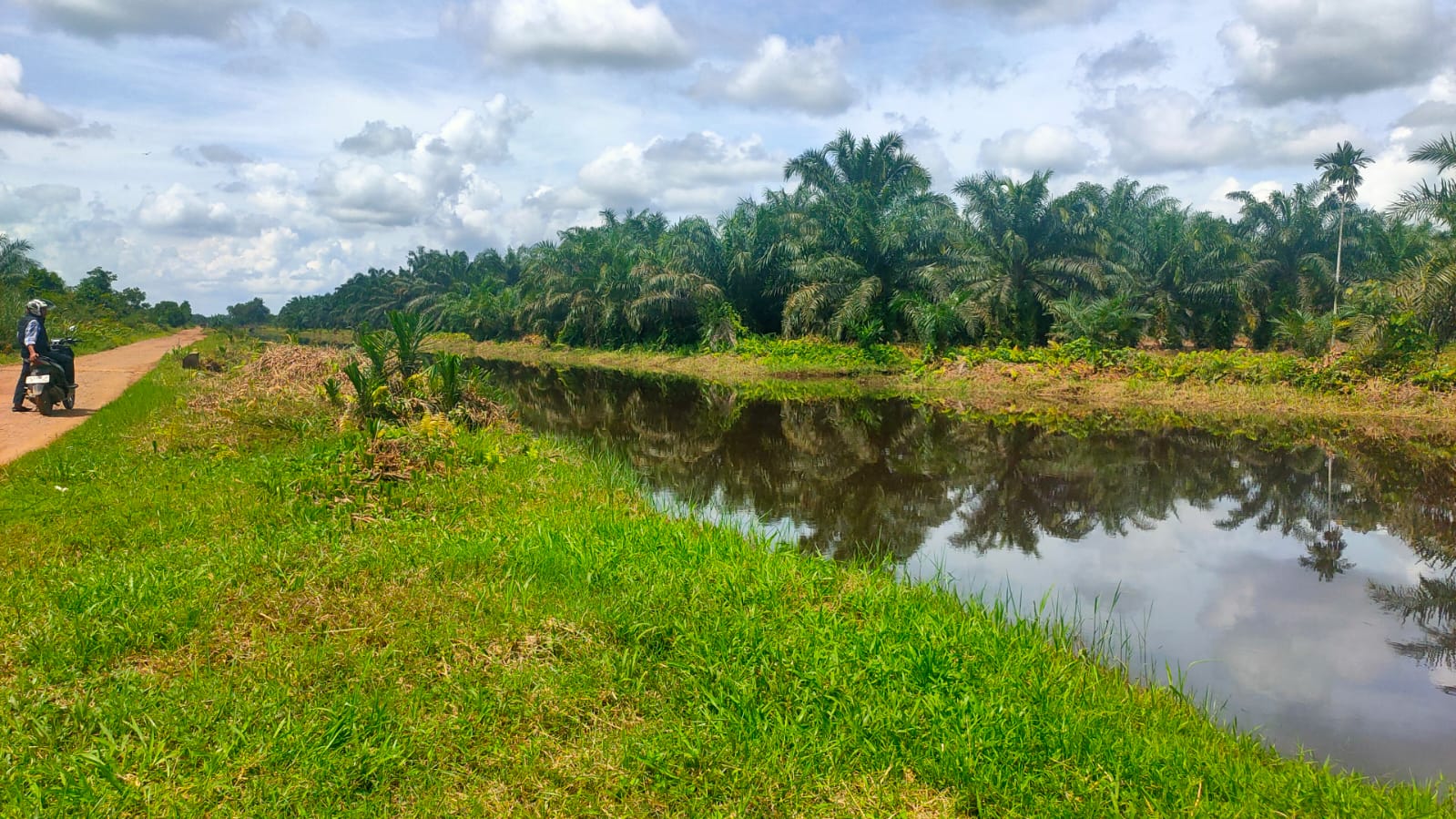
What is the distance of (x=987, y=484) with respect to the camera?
35.6 ft

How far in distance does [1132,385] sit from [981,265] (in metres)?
6.78

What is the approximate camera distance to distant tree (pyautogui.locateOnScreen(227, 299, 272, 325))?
98.9m

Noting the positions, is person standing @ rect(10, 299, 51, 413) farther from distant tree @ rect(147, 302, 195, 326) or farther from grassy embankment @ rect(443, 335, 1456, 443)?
distant tree @ rect(147, 302, 195, 326)

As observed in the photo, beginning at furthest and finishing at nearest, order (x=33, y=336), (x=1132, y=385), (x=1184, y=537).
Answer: (x=1132, y=385), (x=33, y=336), (x=1184, y=537)

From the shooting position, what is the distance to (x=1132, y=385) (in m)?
20.5

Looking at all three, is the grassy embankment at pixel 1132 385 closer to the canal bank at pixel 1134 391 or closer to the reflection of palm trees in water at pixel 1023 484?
the canal bank at pixel 1134 391

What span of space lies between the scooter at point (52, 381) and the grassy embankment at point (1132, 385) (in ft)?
49.2

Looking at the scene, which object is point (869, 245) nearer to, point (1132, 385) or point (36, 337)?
point (1132, 385)

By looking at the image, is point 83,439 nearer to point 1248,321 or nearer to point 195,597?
point 195,597

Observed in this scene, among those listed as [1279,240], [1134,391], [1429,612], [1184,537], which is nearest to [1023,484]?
[1184,537]

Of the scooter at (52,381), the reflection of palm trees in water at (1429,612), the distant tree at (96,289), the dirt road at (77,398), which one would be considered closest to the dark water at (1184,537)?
the reflection of palm trees in water at (1429,612)

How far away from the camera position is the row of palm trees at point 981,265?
2547cm

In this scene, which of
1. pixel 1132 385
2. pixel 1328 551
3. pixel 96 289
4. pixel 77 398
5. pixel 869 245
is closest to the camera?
pixel 1328 551

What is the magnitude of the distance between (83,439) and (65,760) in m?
7.89
